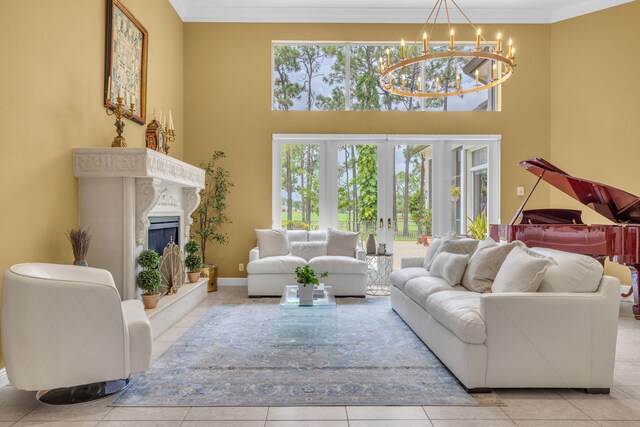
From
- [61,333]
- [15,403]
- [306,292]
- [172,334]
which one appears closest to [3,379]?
[15,403]

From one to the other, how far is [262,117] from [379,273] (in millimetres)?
2987

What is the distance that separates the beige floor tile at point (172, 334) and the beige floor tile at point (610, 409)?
309cm

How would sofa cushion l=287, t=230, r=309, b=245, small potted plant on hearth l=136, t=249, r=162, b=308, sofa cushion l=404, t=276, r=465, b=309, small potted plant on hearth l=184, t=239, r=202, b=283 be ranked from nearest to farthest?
sofa cushion l=404, t=276, r=465, b=309, small potted plant on hearth l=136, t=249, r=162, b=308, small potted plant on hearth l=184, t=239, r=202, b=283, sofa cushion l=287, t=230, r=309, b=245

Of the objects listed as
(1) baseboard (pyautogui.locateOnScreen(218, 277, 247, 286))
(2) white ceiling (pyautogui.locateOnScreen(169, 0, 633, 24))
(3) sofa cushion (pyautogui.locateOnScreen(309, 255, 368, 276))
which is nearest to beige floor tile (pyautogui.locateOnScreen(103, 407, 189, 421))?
(3) sofa cushion (pyautogui.locateOnScreen(309, 255, 368, 276))

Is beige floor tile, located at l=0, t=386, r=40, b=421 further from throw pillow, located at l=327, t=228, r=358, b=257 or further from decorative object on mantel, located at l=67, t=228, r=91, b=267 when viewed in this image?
throw pillow, located at l=327, t=228, r=358, b=257

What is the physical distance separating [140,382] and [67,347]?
1.85 feet

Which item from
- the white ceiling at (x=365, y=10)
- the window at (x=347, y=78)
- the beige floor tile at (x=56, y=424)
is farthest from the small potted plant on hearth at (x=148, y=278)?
the white ceiling at (x=365, y=10)

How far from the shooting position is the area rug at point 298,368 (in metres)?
2.55

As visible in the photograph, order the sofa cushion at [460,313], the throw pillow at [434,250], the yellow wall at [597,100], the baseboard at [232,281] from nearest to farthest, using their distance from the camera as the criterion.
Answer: the sofa cushion at [460,313] < the throw pillow at [434,250] < the yellow wall at [597,100] < the baseboard at [232,281]

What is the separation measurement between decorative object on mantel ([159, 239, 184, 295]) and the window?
3.00 m

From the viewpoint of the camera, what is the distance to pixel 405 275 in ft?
14.5

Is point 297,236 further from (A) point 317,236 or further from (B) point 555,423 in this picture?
(B) point 555,423

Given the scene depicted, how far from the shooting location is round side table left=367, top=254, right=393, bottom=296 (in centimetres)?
614

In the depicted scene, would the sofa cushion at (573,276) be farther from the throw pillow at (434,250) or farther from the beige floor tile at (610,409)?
the throw pillow at (434,250)
